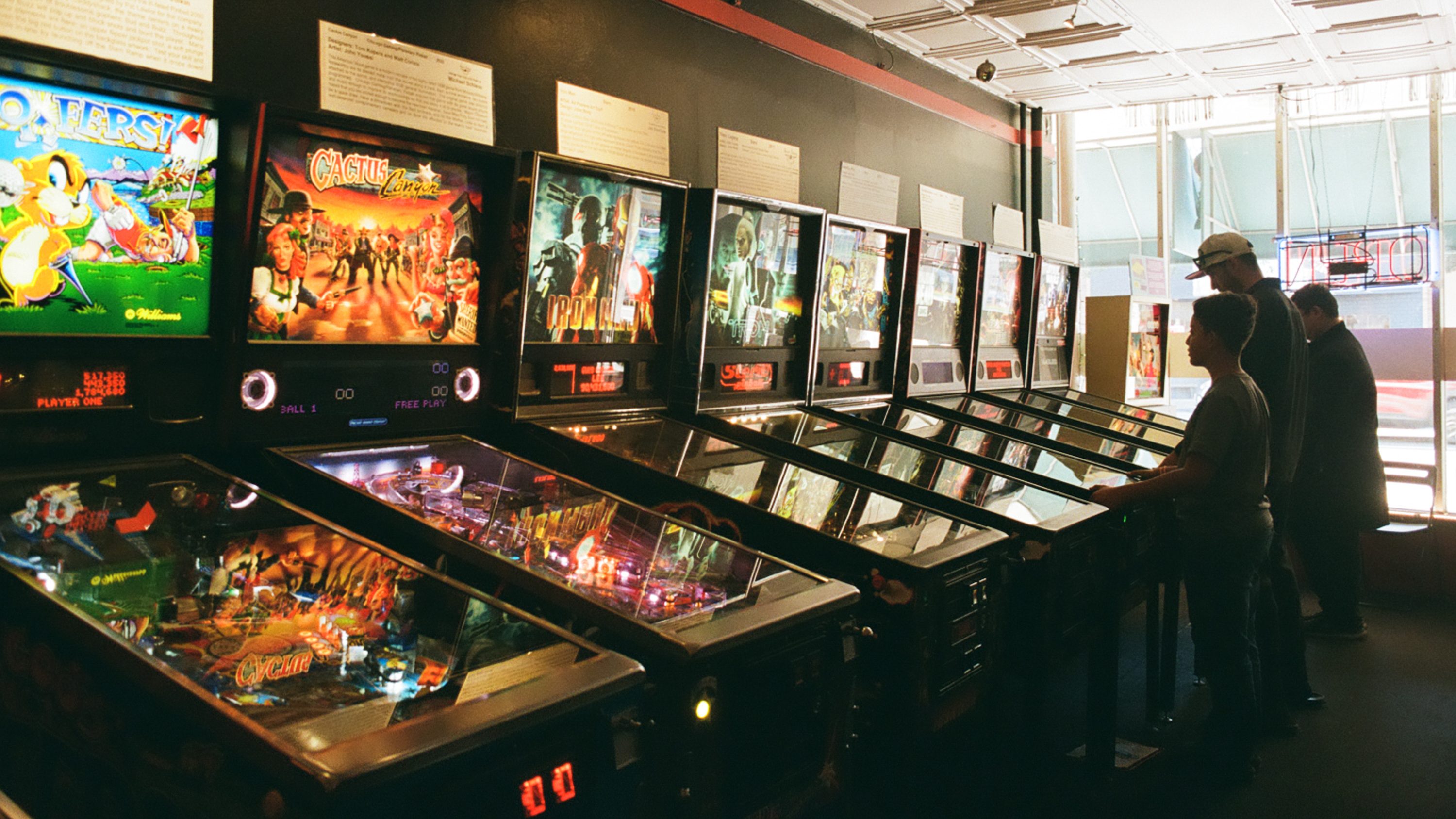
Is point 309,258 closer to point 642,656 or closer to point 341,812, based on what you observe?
point 642,656

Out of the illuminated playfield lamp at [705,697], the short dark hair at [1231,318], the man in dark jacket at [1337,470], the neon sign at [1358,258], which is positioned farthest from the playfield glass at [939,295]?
the illuminated playfield lamp at [705,697]

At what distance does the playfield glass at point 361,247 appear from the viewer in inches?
74.8

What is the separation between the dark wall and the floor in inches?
83.5

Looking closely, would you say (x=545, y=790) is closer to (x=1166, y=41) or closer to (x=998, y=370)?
(x=998, y=370)

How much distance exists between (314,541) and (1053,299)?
4327 millimetres

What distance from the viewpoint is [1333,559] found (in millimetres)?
4500

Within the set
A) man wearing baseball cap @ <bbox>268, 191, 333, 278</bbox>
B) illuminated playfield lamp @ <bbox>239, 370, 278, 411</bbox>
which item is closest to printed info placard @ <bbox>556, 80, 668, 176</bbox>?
man wearing baseball cap @ <bbox>268, 191, 333, 278</bbox>

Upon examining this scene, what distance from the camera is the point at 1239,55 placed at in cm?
488

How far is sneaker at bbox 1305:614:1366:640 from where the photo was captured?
4.52 meters

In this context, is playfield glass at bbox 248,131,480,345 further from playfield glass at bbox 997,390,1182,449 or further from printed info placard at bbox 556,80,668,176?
playfield glass at bbox 997,390,1182,449

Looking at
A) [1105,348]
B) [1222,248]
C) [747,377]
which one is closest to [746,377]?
[747,377]

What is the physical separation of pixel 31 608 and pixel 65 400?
1.74 feet

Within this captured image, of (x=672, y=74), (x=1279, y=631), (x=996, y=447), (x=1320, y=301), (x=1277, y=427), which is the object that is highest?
(x=672, y=74)

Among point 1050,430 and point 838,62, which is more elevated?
point 838,62
